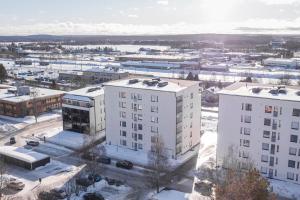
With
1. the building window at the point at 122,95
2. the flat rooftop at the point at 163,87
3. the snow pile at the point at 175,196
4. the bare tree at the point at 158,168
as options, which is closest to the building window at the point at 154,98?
the flat rooftop at the point at 163,87

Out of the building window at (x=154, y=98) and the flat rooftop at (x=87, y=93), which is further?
the flat rooftop at (x=87, y=93)

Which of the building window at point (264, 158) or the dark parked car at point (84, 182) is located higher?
the building window at point (264, 158)

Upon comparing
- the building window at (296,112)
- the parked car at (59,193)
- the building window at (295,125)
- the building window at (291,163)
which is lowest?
the parked car at (59,193)

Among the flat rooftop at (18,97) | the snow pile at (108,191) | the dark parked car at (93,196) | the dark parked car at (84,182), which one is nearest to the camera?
the dark parked car at (93,196)

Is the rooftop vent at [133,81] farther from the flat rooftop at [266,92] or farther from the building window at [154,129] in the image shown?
the flat rooftop at [266,92]

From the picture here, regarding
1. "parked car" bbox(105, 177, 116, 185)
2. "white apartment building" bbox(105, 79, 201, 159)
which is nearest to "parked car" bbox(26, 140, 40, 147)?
"white apartment building" bbox(105, 79, 201, 159)

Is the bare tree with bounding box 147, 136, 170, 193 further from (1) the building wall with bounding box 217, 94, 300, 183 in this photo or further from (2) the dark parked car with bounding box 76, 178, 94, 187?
(1) the building wall with bounding box 217, 94, 300, 183
